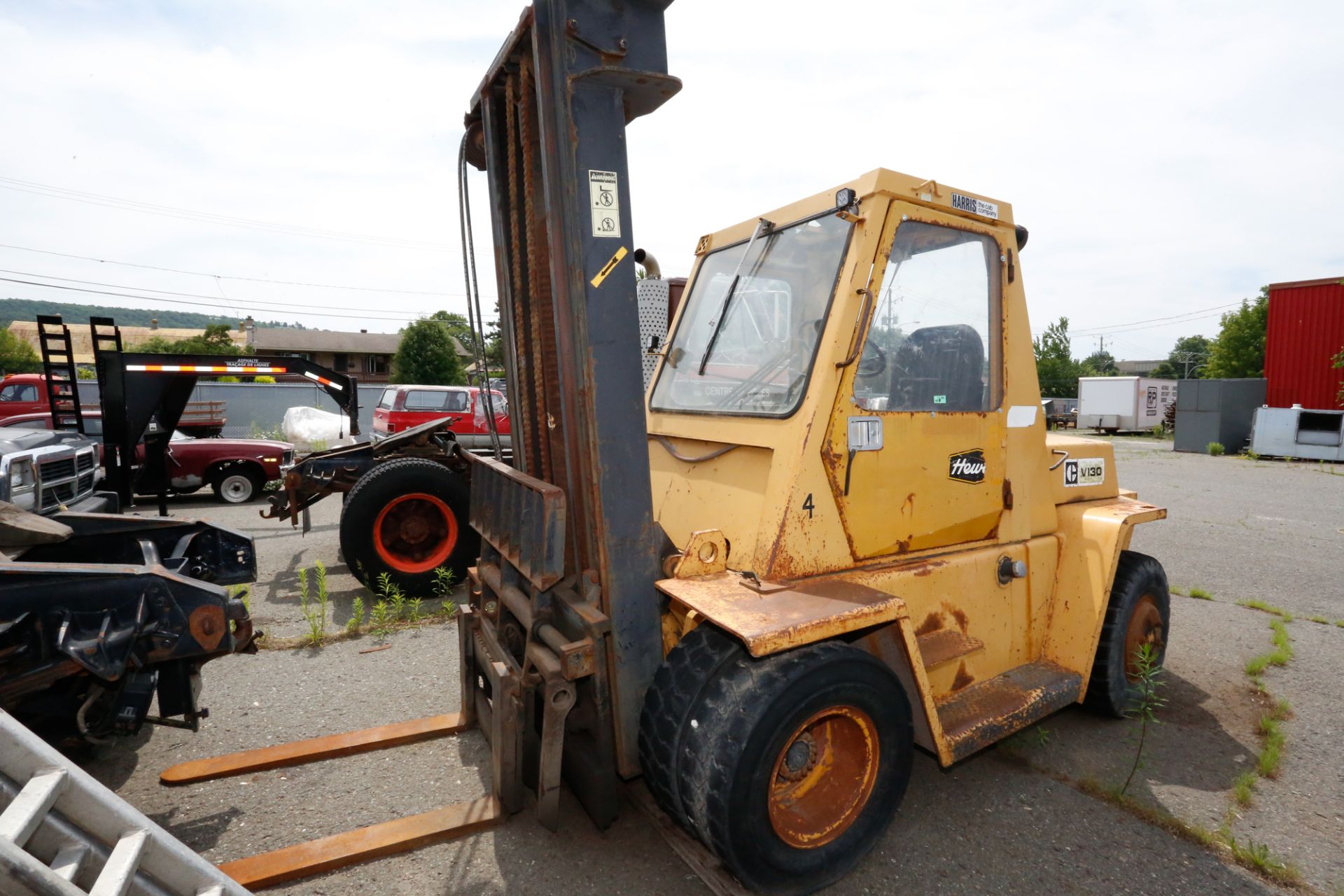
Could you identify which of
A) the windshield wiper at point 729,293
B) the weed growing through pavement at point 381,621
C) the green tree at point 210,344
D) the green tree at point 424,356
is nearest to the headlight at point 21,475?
the weed growing through pavement at point 381,621

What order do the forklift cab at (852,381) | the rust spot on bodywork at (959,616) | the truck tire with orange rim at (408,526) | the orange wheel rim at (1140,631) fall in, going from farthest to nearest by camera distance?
the truck tire with orange rim at (408,526) → the orange wheel rim at (1140,631) → the rust spot on bodywork at (959,616) → the forklift cab at (852,381)

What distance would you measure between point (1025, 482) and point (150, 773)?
14.4 ft

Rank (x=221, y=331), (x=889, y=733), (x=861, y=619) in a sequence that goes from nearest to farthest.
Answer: (x=861, y=619), (x=889, y=733), (x=221, y=331)

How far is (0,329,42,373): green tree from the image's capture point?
48159 millimetres

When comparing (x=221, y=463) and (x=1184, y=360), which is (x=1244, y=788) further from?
(x=1184, y=360)

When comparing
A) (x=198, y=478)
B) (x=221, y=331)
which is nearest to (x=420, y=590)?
(x=198, y=478)

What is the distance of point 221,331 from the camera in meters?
51.0

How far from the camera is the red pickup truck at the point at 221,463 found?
37.2 feet

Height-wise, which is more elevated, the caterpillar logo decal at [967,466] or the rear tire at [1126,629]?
the caterpillar logo decal at [967,466]

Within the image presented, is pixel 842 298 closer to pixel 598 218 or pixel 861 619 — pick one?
pixel 598 218

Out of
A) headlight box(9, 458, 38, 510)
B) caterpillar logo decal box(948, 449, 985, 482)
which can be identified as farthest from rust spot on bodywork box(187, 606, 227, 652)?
headlight box(9, 458, 38, 510)

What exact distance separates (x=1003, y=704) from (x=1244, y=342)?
52.3 m

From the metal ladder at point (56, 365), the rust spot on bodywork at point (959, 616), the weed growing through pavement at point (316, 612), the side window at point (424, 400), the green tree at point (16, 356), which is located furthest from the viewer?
the green tree at point (16, 356)

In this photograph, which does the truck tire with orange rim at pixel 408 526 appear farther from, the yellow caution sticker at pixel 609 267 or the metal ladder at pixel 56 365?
the metal ladder at pixel 56 365
